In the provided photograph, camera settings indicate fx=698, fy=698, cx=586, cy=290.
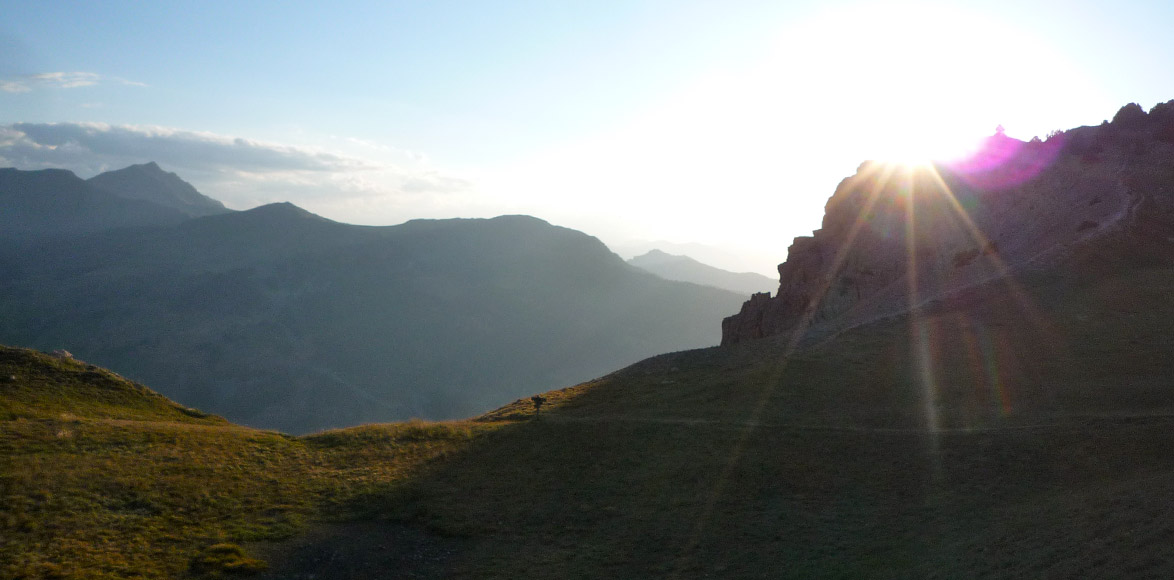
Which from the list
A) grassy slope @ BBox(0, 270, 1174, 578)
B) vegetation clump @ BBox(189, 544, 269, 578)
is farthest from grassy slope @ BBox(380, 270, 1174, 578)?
vegetation clump @ BBox(189, 544, 269, 578)

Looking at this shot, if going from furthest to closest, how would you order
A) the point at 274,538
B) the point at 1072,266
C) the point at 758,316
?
1. the point at 758,316
2. the point at 1072,266
3. the point at 274,538

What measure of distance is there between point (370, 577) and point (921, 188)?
59.3 meters

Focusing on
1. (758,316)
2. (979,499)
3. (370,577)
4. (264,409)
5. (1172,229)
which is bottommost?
(264,409)

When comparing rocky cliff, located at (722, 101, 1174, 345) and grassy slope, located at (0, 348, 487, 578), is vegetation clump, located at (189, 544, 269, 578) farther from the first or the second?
rocky cliff, located at (722, 101, 1174, 345)

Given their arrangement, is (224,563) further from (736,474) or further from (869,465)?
(869,465)

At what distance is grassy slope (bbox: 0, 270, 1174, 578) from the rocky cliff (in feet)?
25.1

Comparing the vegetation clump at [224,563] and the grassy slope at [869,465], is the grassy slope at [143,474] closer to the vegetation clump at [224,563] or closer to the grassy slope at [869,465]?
the vegetation clump at [224,563]

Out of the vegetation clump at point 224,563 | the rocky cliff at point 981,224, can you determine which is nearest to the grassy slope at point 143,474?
the vegetation clump at point 224,563

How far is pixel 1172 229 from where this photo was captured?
1863 inches

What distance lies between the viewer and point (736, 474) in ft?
90.5

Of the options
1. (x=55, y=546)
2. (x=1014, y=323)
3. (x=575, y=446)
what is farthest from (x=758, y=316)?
(x=55, y=546)

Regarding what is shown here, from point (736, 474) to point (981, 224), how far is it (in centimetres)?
4197

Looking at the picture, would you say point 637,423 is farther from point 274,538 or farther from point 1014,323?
point 1014,323

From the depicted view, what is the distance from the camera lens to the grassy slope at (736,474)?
65.6 ft
